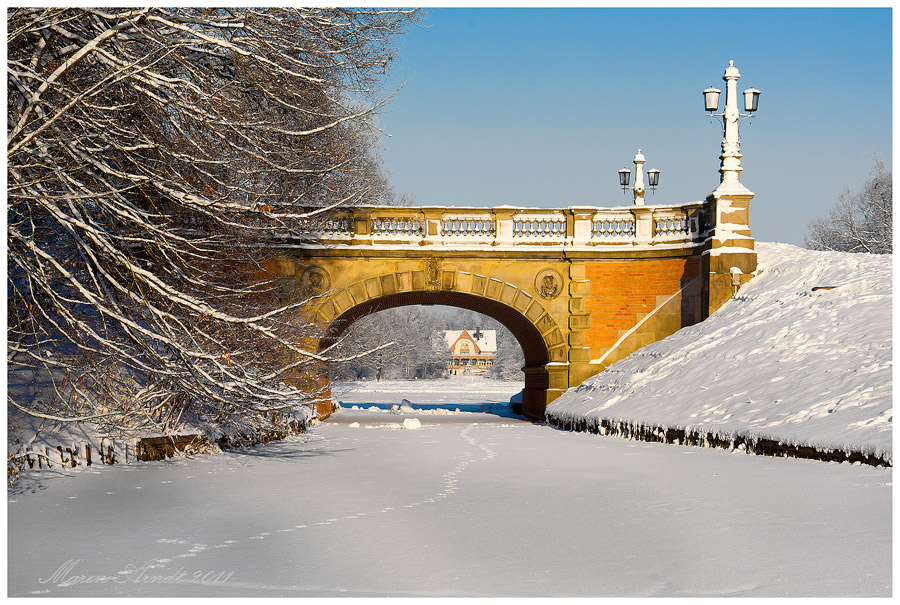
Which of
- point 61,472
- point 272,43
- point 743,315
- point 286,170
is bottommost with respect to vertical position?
point 61,472

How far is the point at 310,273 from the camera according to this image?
2025 cm

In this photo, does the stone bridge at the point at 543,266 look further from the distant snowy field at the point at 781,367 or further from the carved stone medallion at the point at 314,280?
the distant snowy field at the point at 781,367

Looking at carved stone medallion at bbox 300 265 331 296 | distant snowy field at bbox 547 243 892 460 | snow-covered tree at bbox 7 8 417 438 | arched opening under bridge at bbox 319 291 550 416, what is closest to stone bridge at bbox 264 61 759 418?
carved stone medallion at bbox 300 265 331 296

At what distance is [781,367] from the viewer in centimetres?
1346

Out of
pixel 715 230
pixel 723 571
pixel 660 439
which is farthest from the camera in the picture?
pixel 715 230

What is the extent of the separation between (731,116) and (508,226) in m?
5.78

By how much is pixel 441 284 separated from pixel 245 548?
49.3 ft

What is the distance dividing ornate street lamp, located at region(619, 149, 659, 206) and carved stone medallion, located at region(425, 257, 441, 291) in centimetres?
712

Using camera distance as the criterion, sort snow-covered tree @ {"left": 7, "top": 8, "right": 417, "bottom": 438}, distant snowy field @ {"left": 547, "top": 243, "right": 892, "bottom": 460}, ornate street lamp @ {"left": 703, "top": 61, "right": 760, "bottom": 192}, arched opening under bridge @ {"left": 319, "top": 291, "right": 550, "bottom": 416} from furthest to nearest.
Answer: arched opening under bridge @ {"left": 319, "top": 291, "right": 550, "bottom": 416}, ornate street lamp @ {"left": 703, "top": 61, "right": 760, "bottom": 192}, distant snowy field @ {"left": 547, "top": 243, "right": 892, "bottom": 460}, snow-covered tree @ {"left": 7, "top": 8, "right": 417, "bottom": 438}

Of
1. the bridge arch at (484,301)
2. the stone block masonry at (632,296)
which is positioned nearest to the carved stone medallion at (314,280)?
the bridge arch at (484,301)

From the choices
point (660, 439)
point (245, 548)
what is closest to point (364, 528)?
point (245, 548)

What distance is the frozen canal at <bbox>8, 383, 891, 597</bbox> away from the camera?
15.7 feet

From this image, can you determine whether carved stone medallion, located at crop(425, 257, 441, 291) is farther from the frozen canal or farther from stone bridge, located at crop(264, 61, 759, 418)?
the frozen canal

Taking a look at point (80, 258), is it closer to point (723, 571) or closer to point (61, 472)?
point (61, 472)
